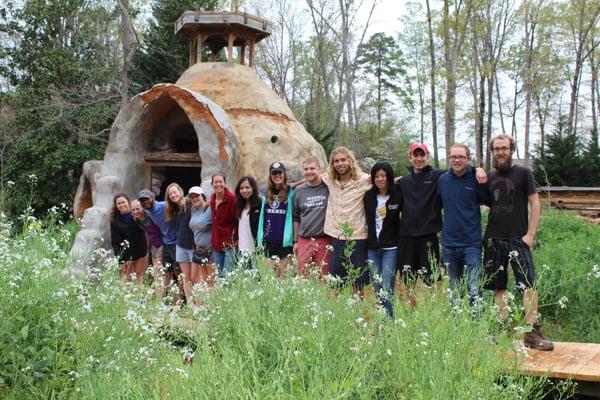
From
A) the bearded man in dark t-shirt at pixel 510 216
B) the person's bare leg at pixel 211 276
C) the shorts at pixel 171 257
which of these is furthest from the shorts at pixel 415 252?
the shorts at pixel 171 257

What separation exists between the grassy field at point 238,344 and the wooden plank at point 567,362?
189mm

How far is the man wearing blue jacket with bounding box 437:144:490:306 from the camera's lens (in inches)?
178

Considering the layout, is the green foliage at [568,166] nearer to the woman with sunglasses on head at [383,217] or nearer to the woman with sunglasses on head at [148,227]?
the woman with sunglasses on head at [148,227]

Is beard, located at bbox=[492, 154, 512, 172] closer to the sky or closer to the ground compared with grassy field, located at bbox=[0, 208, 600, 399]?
closer to the sky

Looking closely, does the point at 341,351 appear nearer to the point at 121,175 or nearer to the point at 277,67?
the point at 121,175

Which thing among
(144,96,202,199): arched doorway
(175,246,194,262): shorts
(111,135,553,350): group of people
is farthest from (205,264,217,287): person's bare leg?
(144,96,202,199): arched doorway

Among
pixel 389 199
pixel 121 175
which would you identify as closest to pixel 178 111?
pixel 121 175

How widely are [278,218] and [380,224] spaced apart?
1.05m

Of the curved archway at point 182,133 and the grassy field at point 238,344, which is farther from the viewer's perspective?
the curved archway at point 182,133

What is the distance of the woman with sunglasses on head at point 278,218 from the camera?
558cm

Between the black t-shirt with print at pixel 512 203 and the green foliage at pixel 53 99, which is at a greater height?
the green foliage at pixel 53 99

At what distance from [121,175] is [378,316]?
7205mm

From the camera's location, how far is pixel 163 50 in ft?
54.7

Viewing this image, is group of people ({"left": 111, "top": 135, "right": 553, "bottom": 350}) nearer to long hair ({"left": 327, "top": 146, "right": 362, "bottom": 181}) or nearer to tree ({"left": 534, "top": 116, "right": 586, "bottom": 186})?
long hair ({"left": 327, "top": 146, "right": 362, "bottom": 181})
